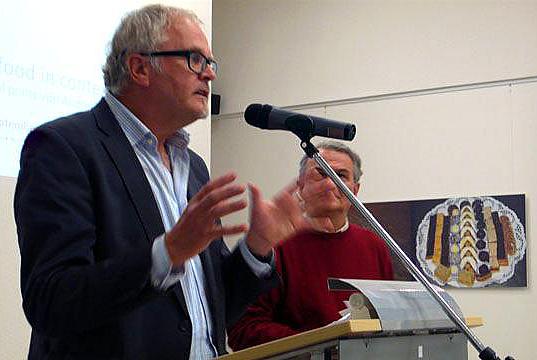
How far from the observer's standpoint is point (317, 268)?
2686 mm

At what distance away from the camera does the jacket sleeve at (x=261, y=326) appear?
94.5 inches

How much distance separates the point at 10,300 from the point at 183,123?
165cm

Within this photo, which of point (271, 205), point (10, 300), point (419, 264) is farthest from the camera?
point (419, 264)

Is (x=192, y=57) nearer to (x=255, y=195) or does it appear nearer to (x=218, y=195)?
(x=255, y=195)

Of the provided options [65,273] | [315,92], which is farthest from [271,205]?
[315,92]

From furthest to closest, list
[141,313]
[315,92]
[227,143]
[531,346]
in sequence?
[227,143] → [315,92] → [531,346] → [141,313]

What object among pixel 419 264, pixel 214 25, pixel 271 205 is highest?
pixel 214 25

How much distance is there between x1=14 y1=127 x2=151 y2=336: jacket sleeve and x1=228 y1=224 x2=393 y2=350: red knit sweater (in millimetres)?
991

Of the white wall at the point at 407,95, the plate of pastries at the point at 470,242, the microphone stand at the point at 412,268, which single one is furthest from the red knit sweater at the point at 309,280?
the white wall at the point at 407,95

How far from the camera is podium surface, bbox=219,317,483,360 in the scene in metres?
1.46

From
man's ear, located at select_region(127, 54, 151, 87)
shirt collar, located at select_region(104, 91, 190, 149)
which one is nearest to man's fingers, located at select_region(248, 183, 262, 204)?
shirt collar, located at select_region(104, 91, 190, 149)

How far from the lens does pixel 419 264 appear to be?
4969 millimetres

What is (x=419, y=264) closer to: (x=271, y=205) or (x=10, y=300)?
(x=10, y=300)

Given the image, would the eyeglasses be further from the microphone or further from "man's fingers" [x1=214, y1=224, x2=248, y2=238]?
"man's fingers" [x1=214, y1=224, x2=248, y2=238]
